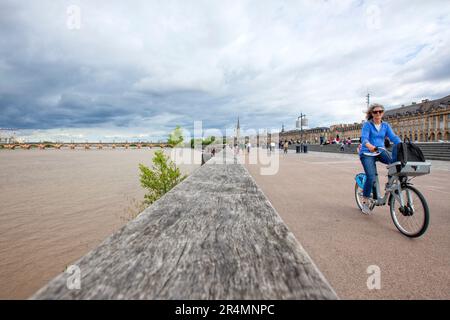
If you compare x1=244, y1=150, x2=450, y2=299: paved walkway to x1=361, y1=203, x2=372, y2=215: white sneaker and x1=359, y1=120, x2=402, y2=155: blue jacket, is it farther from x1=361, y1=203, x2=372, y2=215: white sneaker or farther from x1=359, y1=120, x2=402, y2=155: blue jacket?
x1=359, y1=120, x2=402, y2=155: blue jacket

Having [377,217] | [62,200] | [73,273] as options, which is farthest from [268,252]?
[62,200]

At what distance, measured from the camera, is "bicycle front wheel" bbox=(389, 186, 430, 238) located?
134 inches

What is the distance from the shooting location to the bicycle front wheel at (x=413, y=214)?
3.40m

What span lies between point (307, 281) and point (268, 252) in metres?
0.29

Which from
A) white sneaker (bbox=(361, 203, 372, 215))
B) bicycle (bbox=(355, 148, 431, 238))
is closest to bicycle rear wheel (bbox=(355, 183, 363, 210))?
white sneaker (bbox=(361, 203, 372, 215))

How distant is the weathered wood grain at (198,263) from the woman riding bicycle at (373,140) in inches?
134

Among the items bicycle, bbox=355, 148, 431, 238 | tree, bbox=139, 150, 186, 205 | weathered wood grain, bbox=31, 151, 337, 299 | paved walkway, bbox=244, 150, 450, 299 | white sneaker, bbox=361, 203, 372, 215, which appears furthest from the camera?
tree, bbox=139, 150, 186, 205

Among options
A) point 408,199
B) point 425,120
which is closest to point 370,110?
point 408,199

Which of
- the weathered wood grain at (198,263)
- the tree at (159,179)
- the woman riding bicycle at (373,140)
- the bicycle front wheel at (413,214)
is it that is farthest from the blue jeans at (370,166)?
the tree at (159,179)

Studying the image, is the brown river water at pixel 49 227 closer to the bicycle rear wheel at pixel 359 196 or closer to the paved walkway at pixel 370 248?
the paved walkway at pixel 370 248

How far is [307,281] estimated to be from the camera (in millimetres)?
926

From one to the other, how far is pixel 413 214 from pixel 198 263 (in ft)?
13.0

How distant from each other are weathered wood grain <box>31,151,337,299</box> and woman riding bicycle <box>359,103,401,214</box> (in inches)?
134
